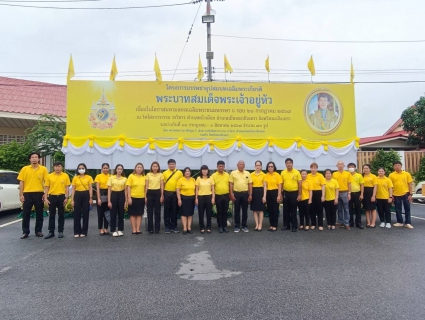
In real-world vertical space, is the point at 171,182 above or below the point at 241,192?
above

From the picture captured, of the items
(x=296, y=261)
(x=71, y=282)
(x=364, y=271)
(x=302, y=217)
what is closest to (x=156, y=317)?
(x=71, y=282)

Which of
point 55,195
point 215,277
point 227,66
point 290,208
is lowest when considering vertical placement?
point 215,277

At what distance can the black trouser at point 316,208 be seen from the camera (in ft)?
24.5

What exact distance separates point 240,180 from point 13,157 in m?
10.1

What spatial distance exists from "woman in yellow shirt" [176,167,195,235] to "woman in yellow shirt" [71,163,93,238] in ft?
6.21

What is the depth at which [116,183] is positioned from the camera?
694 centimetres

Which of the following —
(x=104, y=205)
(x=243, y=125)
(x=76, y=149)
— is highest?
(x=243, y=125)

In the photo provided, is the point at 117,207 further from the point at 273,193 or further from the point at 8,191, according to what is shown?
the point at 8,191

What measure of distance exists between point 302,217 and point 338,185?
3.65 feet

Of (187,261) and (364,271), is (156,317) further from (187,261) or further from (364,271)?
(364,271)

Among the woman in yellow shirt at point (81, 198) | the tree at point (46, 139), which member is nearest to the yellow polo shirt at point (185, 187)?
the woman in yellow shirt at point (81, 198)

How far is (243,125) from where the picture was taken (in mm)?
9547

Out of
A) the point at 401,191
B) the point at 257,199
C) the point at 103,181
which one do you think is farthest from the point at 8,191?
the point at 401,191

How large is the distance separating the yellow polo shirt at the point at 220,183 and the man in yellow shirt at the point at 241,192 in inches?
5.1
